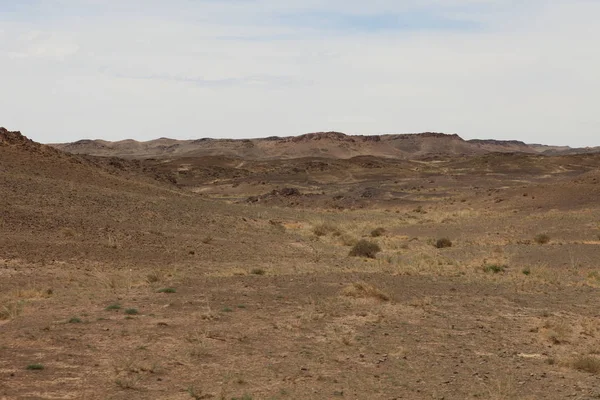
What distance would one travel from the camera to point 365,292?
730 inches

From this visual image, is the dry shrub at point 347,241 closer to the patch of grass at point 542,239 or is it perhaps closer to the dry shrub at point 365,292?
the patch of grass at point 542,239

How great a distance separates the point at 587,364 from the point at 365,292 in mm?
7218

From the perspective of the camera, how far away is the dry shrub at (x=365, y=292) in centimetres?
1838

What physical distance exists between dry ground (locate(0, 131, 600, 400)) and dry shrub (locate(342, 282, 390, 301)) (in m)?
0.04

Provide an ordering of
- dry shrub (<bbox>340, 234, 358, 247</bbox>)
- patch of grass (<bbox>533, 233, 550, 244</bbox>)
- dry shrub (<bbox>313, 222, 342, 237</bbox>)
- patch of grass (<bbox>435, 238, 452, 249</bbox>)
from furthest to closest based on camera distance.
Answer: dry shrub (<bbox>313, 222, 342, 237</bbox>) → dry shrub (<bbox>340, 234, 358, 247</bbox>) → patch of grass (<bbox>435, 238, 452, 249</bbox>) → patch of grass (<bbox>533, 233, 550, 244</bbox>)

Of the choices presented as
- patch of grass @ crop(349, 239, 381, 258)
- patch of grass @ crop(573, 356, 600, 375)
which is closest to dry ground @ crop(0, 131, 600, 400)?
patch of grass @ crop(573, 356, 600, 375)

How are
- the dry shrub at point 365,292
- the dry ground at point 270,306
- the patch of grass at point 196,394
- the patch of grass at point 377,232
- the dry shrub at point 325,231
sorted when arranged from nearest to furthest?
1. the patch of grass at point 196,394
2. the dry ground at point 270,306
3. the dry shrub at point 365,292
4. the dry shrub at point 325,231
5. the patch of grass at point 377,232

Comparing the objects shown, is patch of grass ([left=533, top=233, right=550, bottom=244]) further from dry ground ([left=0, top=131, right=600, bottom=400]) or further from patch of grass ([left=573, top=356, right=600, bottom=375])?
patch of grass ([left=573, top=356, right=600, bottom=375])

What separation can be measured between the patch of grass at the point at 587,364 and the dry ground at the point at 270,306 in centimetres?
2

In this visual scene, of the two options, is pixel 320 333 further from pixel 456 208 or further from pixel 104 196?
pixel 456 208

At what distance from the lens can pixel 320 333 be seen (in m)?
14.8

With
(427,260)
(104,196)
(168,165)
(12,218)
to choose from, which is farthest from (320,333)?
(168,165)

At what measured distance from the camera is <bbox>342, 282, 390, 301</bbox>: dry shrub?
18375 mm

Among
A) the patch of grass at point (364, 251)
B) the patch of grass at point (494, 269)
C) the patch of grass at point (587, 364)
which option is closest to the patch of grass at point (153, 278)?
the patch of grass at point (364, 251)
